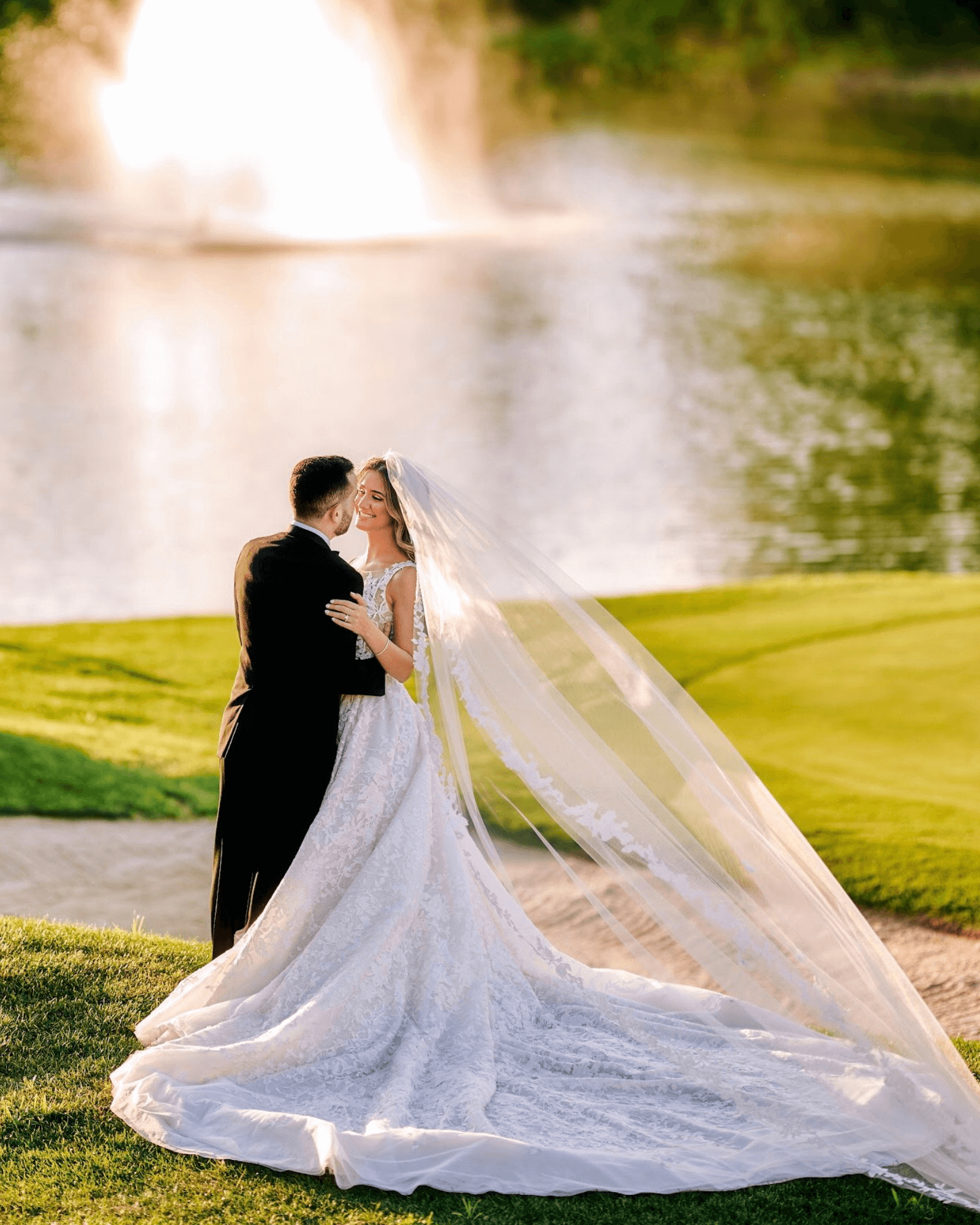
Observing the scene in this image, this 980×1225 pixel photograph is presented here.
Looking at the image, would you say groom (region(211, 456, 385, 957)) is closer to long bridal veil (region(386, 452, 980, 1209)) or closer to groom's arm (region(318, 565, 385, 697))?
groom's arm (region(318, 565, 385, 697))

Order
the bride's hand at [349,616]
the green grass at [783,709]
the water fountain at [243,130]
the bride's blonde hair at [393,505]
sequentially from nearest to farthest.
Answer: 1. the bride's hand at [349,616]
2. the bride's blonde hair at [393,505]
3. the green grass at [783,709]
4. the water fountain at [243,130]

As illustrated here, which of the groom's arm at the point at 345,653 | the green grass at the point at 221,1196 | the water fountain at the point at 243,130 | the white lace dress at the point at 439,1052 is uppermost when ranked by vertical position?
the water fountain at the point at 243,130

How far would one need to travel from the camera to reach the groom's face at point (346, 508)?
4.31m

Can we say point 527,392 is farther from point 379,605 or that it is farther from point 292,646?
point 292,646

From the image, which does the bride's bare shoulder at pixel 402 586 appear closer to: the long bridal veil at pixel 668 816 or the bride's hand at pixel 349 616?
the long bridal veil at pixel 668 816

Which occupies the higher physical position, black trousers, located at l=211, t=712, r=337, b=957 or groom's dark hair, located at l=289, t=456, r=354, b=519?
groom's dark hair, located at l=289, t=456, r=354, b=519

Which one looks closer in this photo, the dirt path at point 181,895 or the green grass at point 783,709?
the dirt path at point 181,895

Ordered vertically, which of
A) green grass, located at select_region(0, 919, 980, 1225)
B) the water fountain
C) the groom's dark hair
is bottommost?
green grass, located at select_region(0, 919, 980, 1225)

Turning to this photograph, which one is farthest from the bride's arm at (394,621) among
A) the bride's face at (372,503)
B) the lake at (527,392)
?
the lake at (527,392)

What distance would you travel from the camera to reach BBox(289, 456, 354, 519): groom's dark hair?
422 cm

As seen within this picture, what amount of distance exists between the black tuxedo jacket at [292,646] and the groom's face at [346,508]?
0.09m

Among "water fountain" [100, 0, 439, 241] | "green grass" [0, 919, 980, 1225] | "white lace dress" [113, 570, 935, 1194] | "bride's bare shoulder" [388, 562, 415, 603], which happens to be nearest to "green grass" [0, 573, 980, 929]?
"white lace dress" [113, 570, 935, 1194]

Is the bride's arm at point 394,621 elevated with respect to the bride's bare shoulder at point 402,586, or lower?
lower

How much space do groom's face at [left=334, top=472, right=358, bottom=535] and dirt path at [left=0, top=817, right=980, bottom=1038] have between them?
1.98 metres
